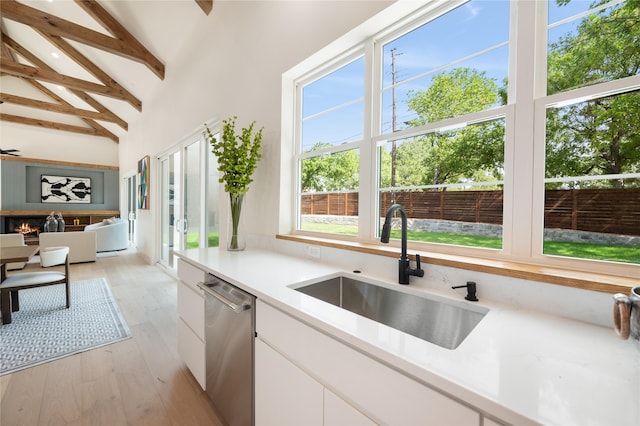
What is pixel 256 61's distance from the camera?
92.6 inches

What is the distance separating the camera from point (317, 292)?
1356 millimetres

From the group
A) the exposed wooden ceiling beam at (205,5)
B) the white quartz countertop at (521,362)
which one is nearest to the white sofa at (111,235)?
the exposed wooden ceiling beam at (205,5)

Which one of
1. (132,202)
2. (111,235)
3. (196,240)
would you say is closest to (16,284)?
(196,240)

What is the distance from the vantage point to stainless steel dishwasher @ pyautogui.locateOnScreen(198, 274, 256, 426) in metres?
1.18

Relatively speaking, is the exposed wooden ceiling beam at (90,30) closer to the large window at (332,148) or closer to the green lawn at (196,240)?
the green lawn at (196,240)

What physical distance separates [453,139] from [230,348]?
1.52 m

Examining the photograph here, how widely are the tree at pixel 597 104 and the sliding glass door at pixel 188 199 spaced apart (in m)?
3.07

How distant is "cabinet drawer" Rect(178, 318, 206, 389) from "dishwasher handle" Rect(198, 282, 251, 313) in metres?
0.41

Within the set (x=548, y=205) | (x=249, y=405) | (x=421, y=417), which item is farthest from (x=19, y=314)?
(x=548, y=205)

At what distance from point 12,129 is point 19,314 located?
26.3 ft

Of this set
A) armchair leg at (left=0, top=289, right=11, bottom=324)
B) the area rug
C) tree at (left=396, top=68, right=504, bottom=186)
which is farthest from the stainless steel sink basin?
armchair leg at (left=0, top=289, right=11, bottom=324)

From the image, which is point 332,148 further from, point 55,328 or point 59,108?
point 59,108

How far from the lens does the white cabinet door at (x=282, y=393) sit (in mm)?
864

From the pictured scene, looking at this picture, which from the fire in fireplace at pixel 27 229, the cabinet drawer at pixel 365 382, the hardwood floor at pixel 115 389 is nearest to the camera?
the cabinet drawer at pixel 365 382
